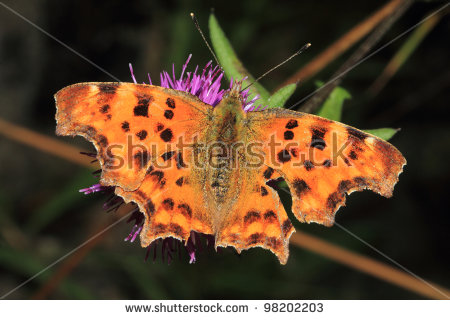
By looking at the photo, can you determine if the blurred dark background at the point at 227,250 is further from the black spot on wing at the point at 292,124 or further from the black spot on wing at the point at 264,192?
the black spot on wing at the point at 264,192

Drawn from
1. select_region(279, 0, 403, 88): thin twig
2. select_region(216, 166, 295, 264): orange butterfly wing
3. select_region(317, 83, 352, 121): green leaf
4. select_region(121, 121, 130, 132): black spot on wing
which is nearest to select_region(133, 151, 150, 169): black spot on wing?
select_region(121, 121, 130, 132): black spot on wing

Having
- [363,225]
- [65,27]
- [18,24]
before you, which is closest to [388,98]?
[363,225]

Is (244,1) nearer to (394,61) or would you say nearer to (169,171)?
(394,61)

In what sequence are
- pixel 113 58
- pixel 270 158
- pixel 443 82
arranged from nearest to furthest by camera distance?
pixel 270 158, pixel 443 82, pixel 113 58

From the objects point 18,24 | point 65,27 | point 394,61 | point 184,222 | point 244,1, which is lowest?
point 184,222

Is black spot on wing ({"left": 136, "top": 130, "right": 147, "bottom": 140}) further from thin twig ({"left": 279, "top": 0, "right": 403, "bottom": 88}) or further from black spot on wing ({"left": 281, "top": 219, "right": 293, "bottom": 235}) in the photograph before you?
thin twig ({"left": 279, "top": 0, "right": 403, "bottom": 88})

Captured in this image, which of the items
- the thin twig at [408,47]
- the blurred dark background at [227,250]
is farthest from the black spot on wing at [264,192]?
the thin twig at [408,47]

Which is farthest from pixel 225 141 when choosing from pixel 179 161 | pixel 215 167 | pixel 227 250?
pixel 227 250

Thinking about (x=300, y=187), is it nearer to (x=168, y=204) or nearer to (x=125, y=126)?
(x=168, y=204)
